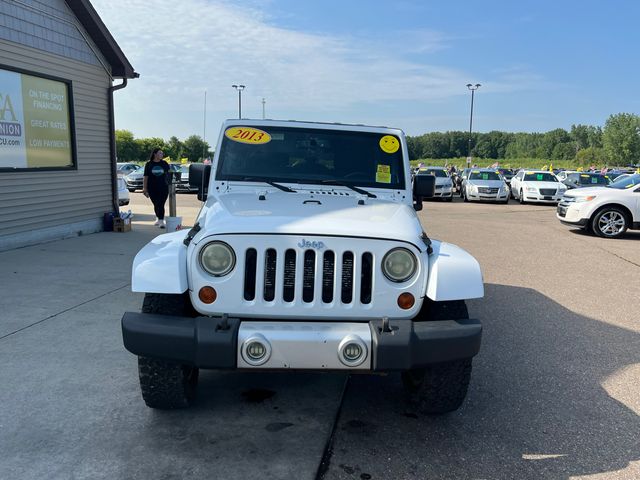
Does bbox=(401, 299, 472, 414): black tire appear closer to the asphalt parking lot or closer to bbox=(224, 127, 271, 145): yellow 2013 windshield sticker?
the asphalt parking lot

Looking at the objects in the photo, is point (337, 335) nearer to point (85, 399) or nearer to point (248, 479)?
point (248, 479)

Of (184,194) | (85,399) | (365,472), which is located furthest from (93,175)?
(184,194)

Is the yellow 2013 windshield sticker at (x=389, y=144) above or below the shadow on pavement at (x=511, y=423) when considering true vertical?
above

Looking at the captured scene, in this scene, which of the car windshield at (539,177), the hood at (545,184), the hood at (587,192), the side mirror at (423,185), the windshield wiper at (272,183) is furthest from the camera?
the car windshield at (539,177)

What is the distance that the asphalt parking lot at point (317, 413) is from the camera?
2844 millimetres

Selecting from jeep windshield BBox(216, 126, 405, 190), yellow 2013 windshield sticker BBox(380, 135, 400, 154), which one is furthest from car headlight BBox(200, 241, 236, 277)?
yellow 2013 windshield sticker BBox(380, 135, 400, 154)

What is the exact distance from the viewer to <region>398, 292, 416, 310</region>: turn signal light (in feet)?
9.75

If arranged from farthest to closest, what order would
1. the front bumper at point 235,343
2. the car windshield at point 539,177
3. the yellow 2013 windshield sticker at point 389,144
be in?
1. the car windshield at point 539,177
2. the yellow 2013 windshield sticker at point 389,144
3. the front bumper at point 235,343

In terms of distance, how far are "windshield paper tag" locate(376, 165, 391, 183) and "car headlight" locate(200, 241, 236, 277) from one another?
1840 mm

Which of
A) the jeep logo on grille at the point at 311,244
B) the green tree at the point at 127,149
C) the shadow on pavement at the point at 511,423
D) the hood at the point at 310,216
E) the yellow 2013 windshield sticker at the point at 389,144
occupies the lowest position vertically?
the shadow on pavement at the point at 511,423

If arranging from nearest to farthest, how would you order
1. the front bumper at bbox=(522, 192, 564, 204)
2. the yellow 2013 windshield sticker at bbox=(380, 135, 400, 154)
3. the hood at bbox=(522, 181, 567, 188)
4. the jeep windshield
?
1. the jeep windshield
2. the yellow 2013 windshield sticker at bbox=(380, 135, 400, 154)
3. the front bumper at bbox=(522, 192, 564, 204)
4. the hood at bbox=(522, 181, 567, 188)

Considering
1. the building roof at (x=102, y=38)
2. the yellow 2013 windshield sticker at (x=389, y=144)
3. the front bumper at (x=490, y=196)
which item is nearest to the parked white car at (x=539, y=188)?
the front bumper at (x=490, y=196)

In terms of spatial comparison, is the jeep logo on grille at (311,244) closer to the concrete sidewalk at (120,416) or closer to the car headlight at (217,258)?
the car headlight at (217,258)

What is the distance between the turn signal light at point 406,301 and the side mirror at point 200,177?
2205mm
